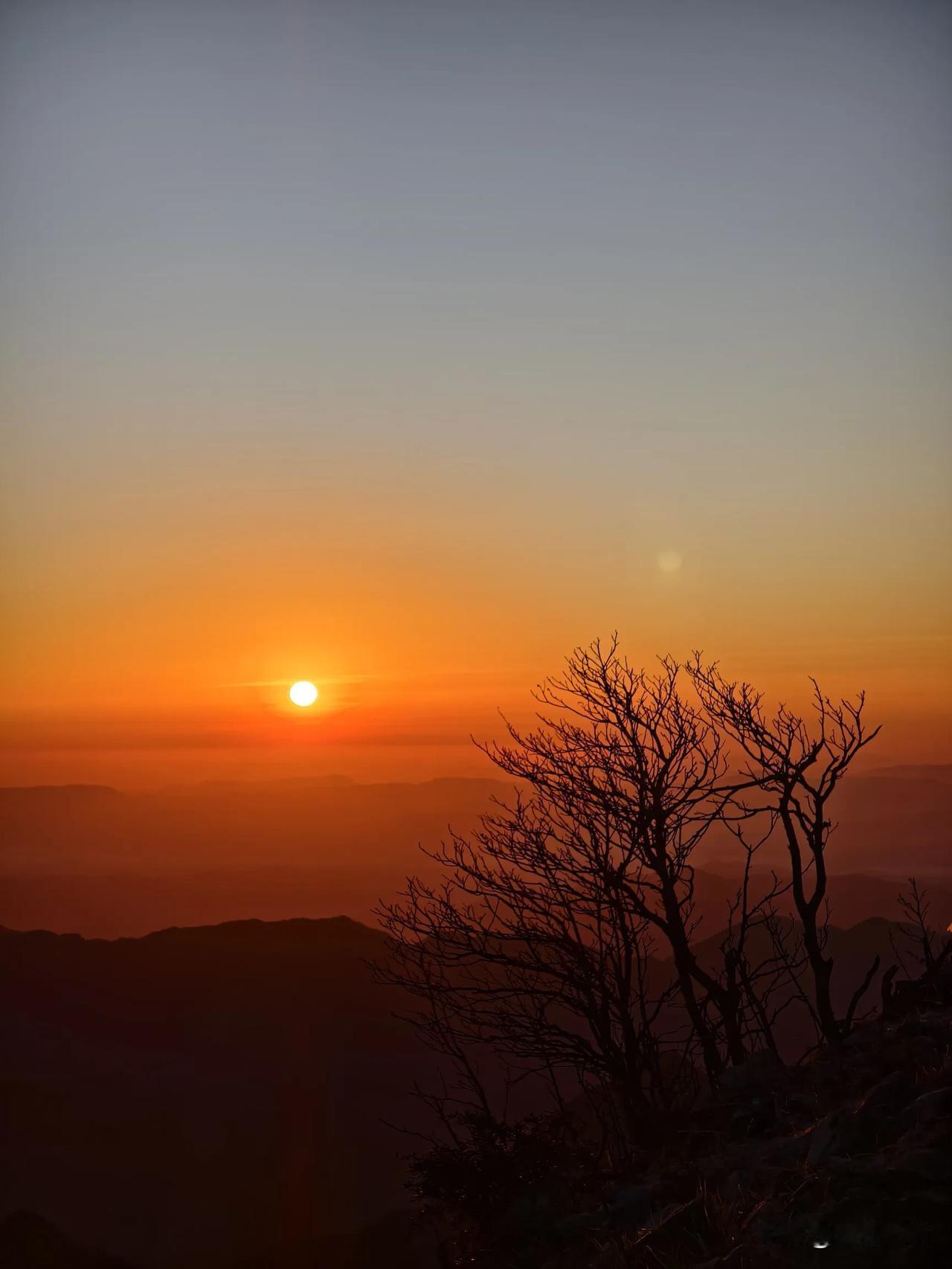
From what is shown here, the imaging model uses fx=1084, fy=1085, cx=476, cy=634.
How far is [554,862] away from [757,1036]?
2.82 metres

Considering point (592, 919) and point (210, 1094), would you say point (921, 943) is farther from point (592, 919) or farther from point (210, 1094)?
point (210, 1094)

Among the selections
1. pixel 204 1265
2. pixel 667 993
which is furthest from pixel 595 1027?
pixel 204 1265

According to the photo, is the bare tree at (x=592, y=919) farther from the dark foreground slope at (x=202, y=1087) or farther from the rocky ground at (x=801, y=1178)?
the dark foreground slope at (x=202, y=1087)

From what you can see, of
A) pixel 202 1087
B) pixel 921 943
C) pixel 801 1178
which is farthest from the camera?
pixel 202 1087

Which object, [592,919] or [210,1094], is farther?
[210,1094]

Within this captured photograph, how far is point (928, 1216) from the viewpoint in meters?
5.46

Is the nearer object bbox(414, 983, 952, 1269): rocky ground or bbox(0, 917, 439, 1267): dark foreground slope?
bbox(414, 983, 952, 1269): rocky ground

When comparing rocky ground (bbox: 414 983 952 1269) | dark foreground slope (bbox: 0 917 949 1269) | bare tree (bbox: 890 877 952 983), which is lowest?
dark foreground slope (bbox: 0 917 949 1269)

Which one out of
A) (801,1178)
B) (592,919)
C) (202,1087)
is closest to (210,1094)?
(202,1087)

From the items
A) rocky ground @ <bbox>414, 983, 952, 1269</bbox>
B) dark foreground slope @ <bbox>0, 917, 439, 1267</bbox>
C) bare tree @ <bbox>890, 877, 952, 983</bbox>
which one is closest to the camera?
rocky ground @ <bbox>414, 983, 952, 1269</bbox>

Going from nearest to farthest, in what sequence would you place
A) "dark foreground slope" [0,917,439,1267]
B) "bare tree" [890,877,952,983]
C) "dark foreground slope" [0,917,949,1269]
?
1. "bare tree" [890,877,952,983]
2. "dark foreground slope" [0,917,949,1269]
3. "dark foreground slope" [0,917,439,1267]

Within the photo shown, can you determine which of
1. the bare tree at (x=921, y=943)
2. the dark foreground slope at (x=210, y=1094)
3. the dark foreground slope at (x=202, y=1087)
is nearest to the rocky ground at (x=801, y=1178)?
the bare tree at (x=921, y=943)

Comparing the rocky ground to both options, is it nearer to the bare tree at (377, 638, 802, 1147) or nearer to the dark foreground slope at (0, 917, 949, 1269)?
the bare tree at (377, 638, 802, 1147)

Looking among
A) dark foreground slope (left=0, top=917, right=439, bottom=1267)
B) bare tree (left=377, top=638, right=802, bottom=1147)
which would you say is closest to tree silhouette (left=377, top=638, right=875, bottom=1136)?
bare tree (left=377, top=638, right=802, bottom=1147)
